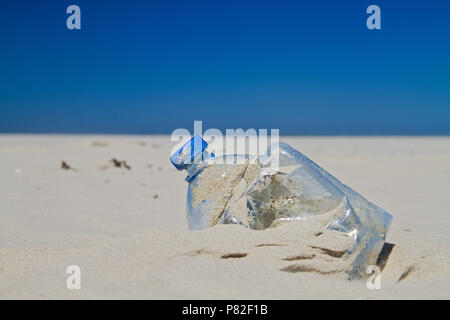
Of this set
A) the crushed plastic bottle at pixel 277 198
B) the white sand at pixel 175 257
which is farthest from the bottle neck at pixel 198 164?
the white sand at pixel 175 257

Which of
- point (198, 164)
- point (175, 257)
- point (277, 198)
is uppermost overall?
point (198, 164)

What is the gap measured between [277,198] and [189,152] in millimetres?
525

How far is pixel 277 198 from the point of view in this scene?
2.02m

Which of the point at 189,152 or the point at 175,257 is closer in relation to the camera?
the point at 175,257

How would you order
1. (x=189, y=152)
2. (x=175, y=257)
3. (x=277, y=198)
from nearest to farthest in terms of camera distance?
(x=175, y=257) < (x=277, y=198) < (x=189, y=152)

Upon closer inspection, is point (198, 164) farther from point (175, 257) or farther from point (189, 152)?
point (175, 257)

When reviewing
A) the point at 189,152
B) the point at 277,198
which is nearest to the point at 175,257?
the point at 277,198

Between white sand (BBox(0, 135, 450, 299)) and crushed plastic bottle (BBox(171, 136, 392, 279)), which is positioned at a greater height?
crushed plastic bottle (BBox(171, 136, 392, 279))

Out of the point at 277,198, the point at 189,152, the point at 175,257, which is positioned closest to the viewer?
the point at 175,257

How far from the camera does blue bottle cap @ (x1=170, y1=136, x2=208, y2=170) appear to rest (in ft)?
7.45

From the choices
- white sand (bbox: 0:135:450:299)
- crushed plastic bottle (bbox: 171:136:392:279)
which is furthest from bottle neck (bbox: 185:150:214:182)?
white sand (bbox: 0:135:450:299)

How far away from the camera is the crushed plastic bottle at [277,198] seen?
194cm

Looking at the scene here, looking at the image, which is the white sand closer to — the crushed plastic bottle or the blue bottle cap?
the crushed plastic bottle
